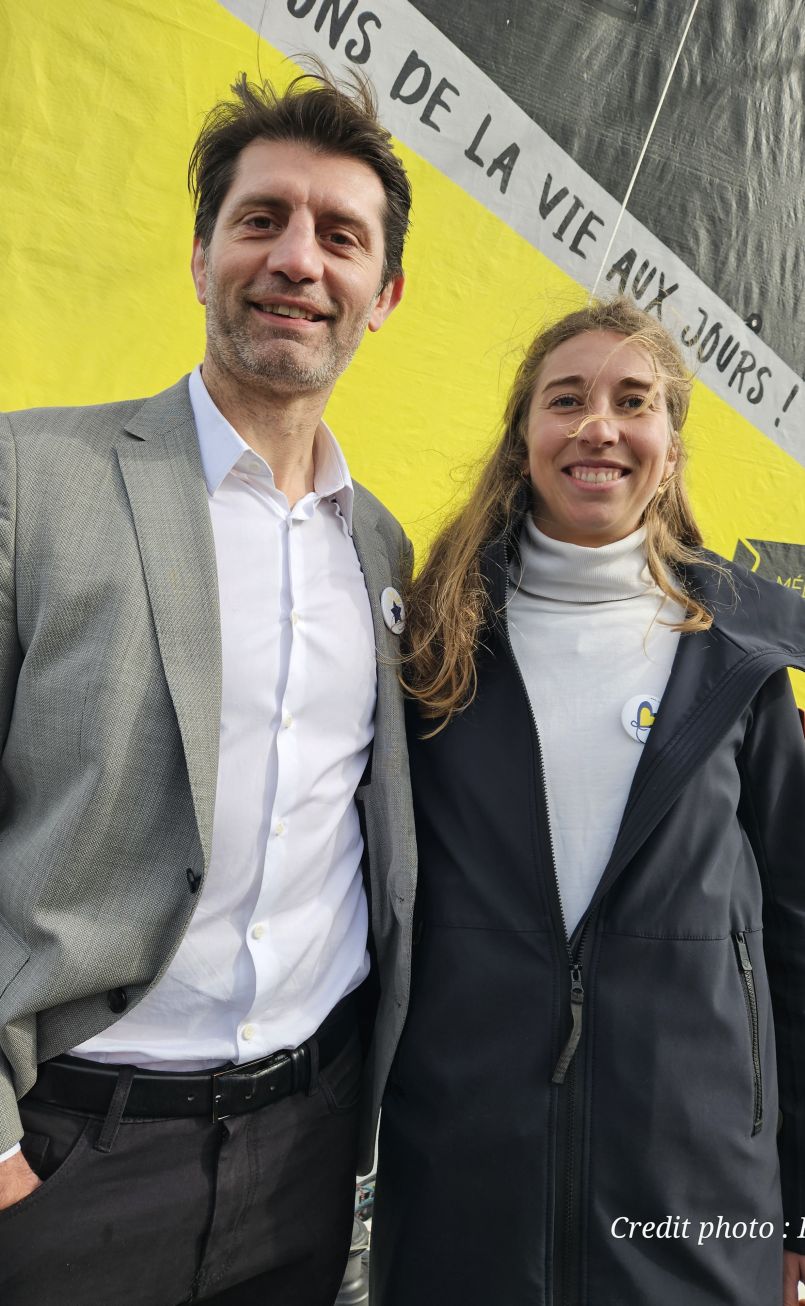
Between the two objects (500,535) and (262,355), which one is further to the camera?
(500,535)

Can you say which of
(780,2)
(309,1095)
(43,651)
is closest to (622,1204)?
(309,1095)

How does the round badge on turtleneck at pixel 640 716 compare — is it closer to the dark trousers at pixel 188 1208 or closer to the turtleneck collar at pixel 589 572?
the turtleneck collar at pixel 589 572

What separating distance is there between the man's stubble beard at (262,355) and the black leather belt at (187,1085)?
41.3 inches

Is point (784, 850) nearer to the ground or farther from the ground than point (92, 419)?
nearer to the ground

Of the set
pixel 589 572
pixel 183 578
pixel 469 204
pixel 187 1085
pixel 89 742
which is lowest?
pixel 187 1085

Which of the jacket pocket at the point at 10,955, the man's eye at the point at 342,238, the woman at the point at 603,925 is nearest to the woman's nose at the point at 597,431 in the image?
the woman at the point at 603,925

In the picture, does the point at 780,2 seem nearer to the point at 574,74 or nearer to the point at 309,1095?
the point at 574,74

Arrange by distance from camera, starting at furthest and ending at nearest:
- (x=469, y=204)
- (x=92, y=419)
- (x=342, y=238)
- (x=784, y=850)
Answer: (x=469, y=204), (x=342, y=238), (x=784, y=850), (x=92, y=419)

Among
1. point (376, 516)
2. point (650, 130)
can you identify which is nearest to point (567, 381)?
point (376, 516)

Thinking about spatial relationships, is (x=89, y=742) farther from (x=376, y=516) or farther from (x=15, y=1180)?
(x=376, y=516)

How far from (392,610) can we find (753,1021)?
2.91ft

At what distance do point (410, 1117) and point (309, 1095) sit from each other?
163 mm

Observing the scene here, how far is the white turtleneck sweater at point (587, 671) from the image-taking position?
56.5 inches

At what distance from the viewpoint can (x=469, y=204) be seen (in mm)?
2648
